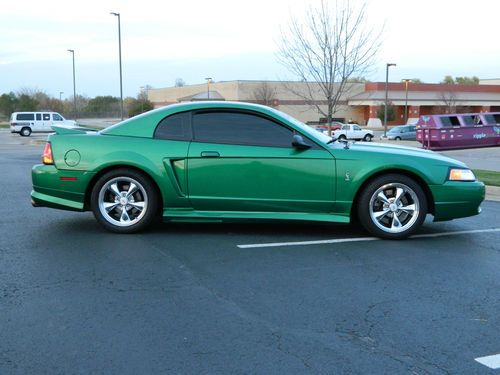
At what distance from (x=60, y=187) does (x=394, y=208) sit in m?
3.84

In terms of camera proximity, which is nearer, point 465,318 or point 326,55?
point 465,318

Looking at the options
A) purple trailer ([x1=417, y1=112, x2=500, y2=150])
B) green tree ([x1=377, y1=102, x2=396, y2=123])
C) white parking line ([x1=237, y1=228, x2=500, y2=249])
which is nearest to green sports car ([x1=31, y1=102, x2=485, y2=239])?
white parking line ([x1=237, y1=228, x2=500, y2=249])

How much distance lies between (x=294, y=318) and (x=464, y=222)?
441 centimetres

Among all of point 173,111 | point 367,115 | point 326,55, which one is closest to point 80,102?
point 367,115

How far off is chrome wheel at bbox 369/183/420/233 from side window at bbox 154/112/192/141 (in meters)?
2.28

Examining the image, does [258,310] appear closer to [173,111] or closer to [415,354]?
[415,354]

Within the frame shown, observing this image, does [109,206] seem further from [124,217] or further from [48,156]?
[48,156]

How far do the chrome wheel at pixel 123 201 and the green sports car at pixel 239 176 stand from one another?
0.01 m

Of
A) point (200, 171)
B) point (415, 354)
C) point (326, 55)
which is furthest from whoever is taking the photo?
point (326, 55)

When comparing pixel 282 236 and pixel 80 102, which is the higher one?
pixel 80 102

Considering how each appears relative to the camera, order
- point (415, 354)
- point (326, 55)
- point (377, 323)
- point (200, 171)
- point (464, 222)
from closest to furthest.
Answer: point (415, 354) < point (377, 323) < point (200, 171) < point (464, 222) < point (326, 55)

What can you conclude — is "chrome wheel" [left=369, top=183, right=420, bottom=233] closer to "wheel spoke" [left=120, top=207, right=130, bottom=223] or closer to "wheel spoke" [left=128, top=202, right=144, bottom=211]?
"wheel spoke" [left=128, top=202, right=144, bottom=211]

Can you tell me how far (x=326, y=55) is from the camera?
15.6 meters

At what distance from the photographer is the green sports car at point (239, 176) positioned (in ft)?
19.9
